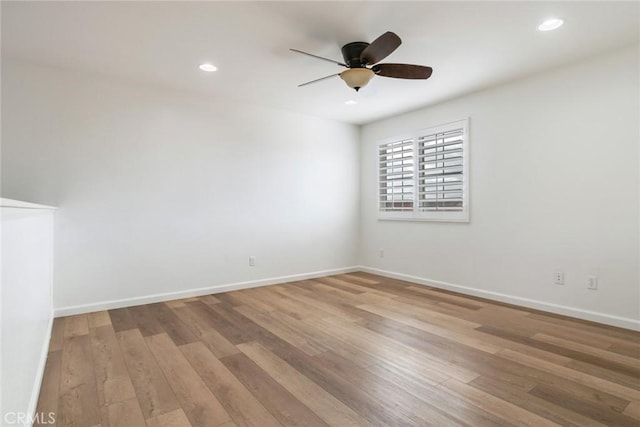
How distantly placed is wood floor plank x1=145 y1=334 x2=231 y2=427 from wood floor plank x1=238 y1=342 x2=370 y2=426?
396 mm

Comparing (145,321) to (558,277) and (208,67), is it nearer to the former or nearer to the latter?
(208,67)

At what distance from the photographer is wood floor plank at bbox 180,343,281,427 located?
1658 millimetres

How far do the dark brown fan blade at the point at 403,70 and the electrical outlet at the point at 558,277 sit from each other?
2359mm

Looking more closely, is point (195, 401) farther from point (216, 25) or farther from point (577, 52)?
point (577, 52)

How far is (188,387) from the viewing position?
195 centimetres

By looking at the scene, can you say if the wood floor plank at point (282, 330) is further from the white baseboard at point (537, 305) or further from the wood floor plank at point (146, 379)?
the white baseboard at point (537, 305)

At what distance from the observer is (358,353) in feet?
7.87

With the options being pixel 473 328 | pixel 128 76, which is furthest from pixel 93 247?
pixel 473 328

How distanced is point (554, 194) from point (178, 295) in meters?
4.24

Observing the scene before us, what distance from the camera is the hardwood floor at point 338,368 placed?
5.57ft

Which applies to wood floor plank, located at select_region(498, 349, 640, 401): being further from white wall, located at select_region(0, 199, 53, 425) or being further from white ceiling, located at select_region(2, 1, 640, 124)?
white wall, located at select_region(0, 199, 53, 425)

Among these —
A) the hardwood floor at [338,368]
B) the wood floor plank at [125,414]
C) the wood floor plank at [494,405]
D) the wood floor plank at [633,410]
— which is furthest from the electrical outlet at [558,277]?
the wood floor plank at [125,414]

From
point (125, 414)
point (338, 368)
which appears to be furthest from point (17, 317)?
point (338, 368)

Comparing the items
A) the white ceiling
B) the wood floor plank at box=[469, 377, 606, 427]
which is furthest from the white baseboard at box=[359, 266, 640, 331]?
the white ceiling
